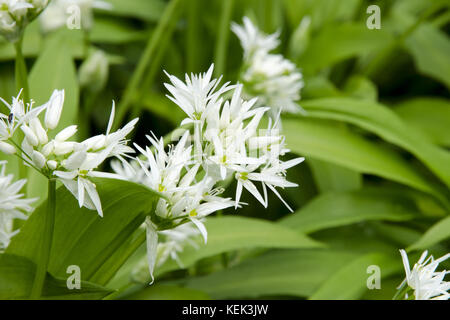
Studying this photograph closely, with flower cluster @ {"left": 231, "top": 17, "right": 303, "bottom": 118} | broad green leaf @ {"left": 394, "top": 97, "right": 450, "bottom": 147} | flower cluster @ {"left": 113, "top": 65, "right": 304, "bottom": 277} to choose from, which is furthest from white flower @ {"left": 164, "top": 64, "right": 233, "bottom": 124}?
broad green leaf @ {"left": 394, "top": 97, "right": 450, "bottom": 147}

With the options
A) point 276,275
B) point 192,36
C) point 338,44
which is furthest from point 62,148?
point 338,44

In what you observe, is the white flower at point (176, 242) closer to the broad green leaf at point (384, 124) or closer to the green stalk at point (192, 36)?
the broad green leaf at point (384, 124)

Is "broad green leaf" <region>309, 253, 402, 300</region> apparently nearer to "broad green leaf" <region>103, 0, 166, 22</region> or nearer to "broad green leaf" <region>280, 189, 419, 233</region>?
"broad green leaf" <region>280, 189, 419, 233</region>

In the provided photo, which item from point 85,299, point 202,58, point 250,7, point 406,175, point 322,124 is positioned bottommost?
point 85,299

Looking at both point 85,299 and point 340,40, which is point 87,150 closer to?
point 85,299

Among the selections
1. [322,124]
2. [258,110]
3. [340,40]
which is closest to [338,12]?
[340,40]

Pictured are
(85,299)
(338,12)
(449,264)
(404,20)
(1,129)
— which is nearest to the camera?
(1,129)
